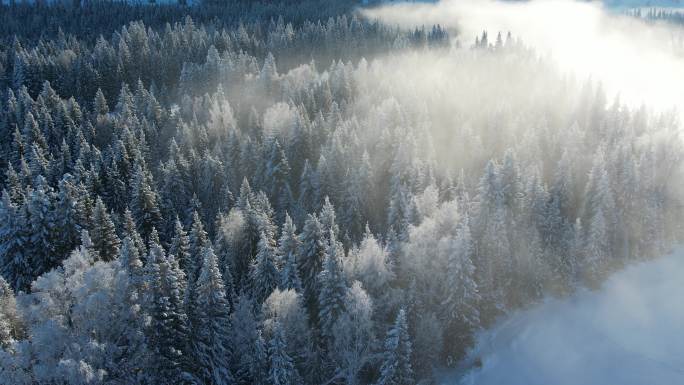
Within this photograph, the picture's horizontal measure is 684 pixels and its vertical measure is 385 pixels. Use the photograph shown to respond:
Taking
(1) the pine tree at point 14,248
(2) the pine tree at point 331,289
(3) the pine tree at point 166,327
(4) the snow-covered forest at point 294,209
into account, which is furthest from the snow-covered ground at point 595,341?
(1) the pine tree at point 14,248

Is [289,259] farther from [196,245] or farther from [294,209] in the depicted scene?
[294,209]

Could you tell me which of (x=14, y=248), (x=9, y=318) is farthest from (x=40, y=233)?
(x=9, y=318)

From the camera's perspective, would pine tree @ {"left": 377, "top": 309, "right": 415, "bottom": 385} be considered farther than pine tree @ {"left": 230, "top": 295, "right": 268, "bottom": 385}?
Yes

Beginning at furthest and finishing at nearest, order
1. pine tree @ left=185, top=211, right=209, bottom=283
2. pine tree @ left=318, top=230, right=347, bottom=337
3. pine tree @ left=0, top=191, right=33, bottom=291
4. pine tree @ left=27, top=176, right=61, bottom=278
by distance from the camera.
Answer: pine tree @ left=185, top=211, right=209, bottom=283 → pine tree @ left=27, top=176, right=61, bottom=278 → pine tree @ left=0, top=191, right=33, bottom=291 → pine tree @ left=318, top=230, right=347, bottom=337

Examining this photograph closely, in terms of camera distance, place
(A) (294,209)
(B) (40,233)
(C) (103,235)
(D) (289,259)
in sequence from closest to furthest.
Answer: (D) (289,259) → (B) (40,233) → (C) (103,235) → (A) (294,209)

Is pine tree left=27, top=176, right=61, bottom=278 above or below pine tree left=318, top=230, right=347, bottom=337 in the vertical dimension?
above

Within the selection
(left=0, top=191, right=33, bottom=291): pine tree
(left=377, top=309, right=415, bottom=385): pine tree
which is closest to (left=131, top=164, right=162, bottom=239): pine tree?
(left=0, top=191, right=33, bottom=291): pine tree

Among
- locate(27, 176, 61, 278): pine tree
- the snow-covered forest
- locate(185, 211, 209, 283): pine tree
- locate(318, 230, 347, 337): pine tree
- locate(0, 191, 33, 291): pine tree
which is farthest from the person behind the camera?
locate(185, 211, 209, 283): pine tree

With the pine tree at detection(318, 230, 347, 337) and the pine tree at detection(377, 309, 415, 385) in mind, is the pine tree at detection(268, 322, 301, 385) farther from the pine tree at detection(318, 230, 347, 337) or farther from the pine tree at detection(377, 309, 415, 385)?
the pine tree at detection(377, 309, 415, 385)
